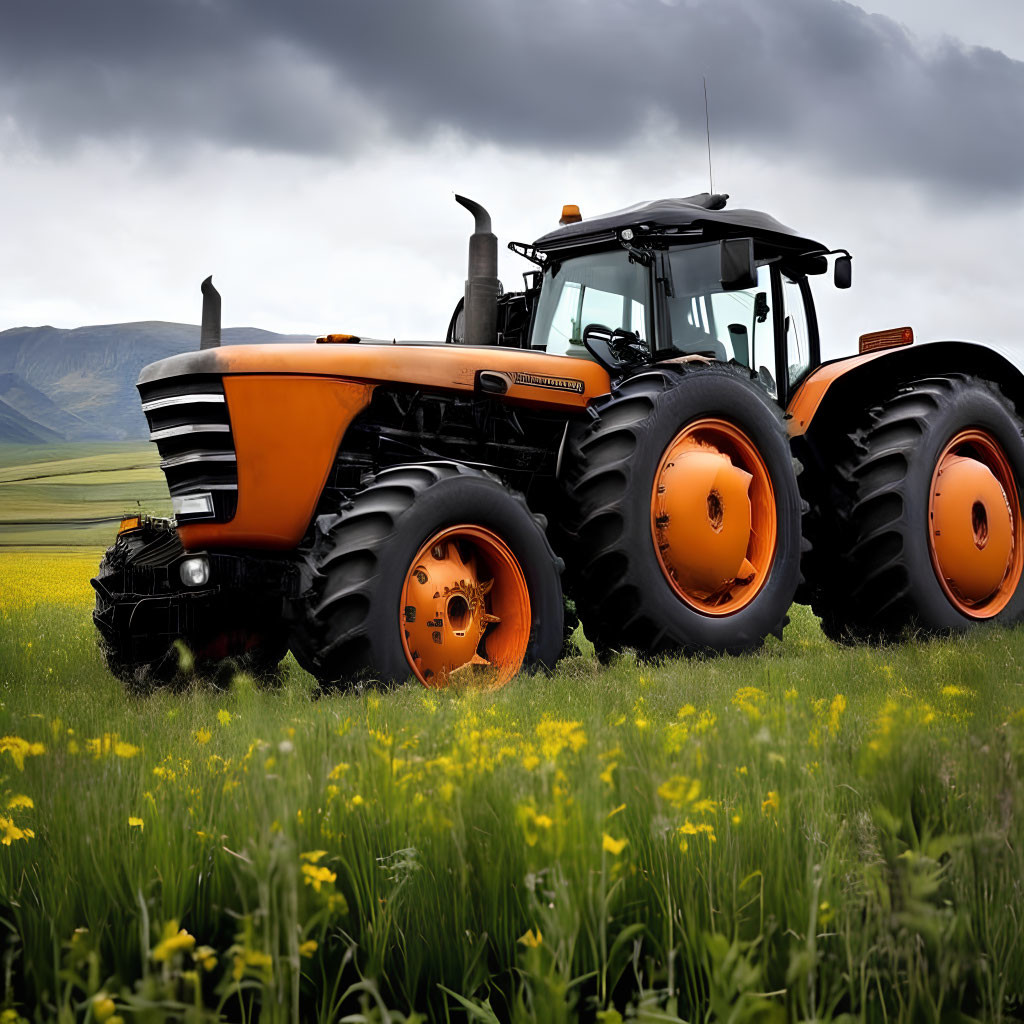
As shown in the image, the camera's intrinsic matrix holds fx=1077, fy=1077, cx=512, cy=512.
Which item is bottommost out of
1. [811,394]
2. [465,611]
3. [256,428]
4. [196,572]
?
[465,611]

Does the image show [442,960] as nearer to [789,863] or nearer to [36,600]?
[789,863]

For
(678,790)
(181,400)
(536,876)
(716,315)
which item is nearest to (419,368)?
Result: (181,400)

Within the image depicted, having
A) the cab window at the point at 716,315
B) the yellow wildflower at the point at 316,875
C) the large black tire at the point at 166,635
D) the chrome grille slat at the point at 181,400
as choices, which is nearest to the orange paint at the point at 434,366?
the chrome grille slat at the point at 181,400

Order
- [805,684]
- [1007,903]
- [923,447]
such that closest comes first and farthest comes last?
[1007,903] → [805,684] → [923,447]

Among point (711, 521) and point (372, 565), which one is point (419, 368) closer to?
point (372, 565)

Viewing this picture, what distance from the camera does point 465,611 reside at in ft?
Result: 16.4

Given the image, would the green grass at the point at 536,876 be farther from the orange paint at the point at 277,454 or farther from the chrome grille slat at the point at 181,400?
the chrome grille slat at the point at 181,400

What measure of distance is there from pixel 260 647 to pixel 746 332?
354 cm

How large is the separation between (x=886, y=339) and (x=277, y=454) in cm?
475

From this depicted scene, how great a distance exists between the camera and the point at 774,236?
689cm

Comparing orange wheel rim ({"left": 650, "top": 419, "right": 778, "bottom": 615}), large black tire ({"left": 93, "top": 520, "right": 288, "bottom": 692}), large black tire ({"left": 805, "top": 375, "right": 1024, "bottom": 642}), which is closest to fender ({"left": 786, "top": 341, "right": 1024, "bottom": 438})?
large black tire ({"left": 805, "top": 375, "right": 1024, "bottom": 642})

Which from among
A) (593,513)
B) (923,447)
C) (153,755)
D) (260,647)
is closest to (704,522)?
(593,513)

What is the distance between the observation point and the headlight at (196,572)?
4.80 m

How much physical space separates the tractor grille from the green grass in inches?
91.8
